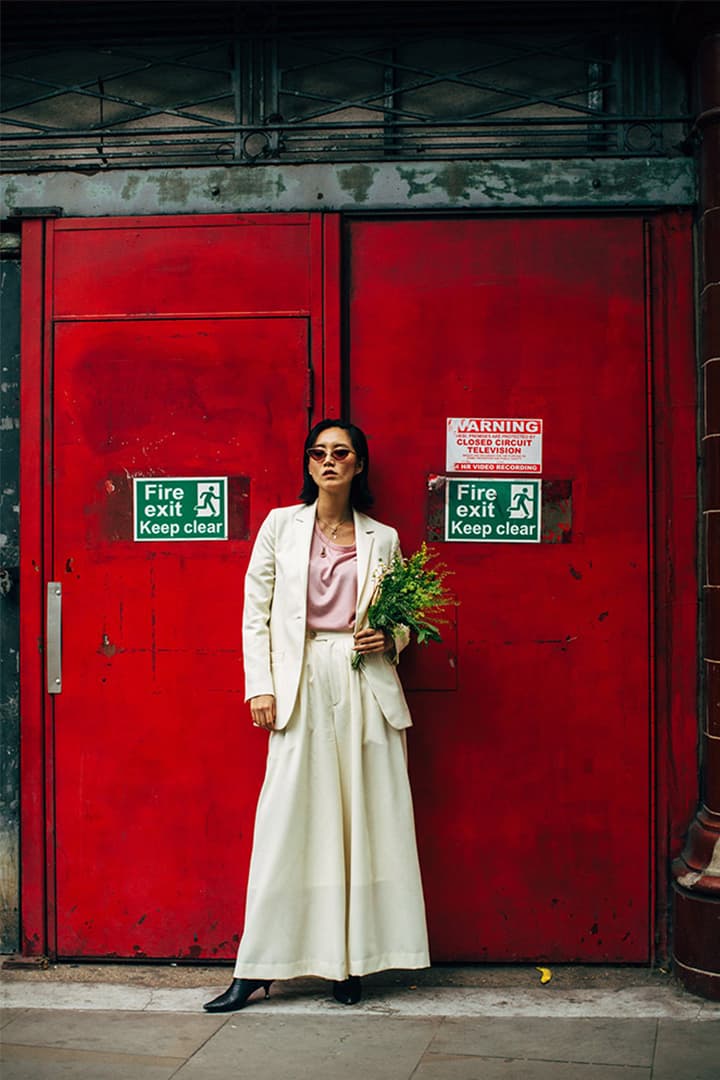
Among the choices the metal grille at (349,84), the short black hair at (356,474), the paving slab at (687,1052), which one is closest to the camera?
the paving slab at (687,1052)

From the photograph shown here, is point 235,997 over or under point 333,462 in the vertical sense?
under

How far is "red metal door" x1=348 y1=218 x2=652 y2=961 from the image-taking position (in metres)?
5.01

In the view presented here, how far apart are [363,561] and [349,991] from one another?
1719mm

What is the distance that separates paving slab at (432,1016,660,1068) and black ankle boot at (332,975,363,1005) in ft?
1.30

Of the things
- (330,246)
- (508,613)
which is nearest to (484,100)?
(330,246)

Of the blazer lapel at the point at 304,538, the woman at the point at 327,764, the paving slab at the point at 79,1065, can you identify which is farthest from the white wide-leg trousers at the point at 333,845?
the paving slab at the point at 79,1065

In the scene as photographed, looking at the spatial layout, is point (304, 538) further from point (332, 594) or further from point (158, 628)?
point (158, 628)

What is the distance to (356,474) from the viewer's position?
4.81m

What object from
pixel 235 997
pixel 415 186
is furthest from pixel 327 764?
pixel 415 186

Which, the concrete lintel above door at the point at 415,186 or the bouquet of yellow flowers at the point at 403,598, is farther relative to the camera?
the concrete lintel above door at the point at 415,186

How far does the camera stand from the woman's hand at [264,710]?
4.62m

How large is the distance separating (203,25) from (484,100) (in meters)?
1.32

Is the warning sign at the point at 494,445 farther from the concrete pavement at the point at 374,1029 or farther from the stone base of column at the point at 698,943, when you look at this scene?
the concrete pavement at the point at 374,1029

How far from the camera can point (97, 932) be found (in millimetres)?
5109
